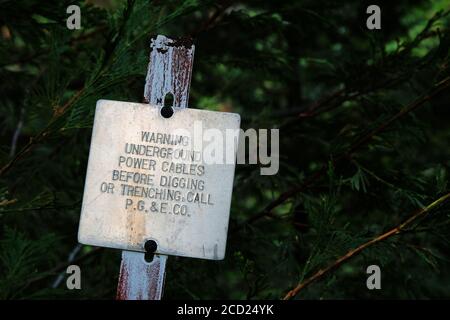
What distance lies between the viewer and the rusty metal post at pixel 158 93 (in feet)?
6.56

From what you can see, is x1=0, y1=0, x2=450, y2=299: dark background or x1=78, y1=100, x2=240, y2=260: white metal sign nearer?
x1=78, y1=100, x2=240, y2=260: white metal sign

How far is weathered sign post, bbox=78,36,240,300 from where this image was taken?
1.96 meters

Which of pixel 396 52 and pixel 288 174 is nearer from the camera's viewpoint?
pixel 396 52

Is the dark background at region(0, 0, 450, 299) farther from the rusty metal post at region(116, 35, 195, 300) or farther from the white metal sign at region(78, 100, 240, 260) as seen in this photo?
the white metal sign at region(78, 100, 240, 260)

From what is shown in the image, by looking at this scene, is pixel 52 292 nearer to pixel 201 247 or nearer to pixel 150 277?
pixel 150 277

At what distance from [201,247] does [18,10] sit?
1568mm

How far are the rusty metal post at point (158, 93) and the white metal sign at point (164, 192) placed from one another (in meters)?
0.07

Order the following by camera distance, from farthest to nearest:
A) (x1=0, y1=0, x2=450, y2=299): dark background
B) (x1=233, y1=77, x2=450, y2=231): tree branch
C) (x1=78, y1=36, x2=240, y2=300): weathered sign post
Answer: (x1=233, y1=77, x2=450, y2=231): tree branch → (x1=0, y1=0, x2=450, y2=299): dark background → (x1=78, y1=36, x2=240, y2=300): weathered sign post

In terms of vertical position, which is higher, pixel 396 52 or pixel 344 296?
pixel 396 52

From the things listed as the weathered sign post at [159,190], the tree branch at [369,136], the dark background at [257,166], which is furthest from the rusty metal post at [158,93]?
the tree branch at [369,136]

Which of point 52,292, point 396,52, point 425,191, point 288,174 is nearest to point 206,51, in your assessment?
point 288,174

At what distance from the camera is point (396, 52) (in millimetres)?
2959

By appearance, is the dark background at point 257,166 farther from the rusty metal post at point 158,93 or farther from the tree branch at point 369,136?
the rusty metal post at point 158,93

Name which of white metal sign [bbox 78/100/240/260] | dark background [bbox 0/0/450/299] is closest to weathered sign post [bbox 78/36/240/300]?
white metal sign [bbox 78/100/240/260]
